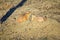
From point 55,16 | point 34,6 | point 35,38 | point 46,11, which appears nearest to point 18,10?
point 34,6

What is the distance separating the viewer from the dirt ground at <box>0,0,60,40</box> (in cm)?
288

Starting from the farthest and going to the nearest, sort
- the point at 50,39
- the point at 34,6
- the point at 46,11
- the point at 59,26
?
the point at 34,6 < the point at 46,11 < the point at 59,26 < the point at 50,39

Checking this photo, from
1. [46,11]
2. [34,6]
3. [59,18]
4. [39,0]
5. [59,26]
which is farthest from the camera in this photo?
[39,0]

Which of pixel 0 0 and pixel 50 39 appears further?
pixel 0 0

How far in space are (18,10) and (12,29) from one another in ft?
2.77

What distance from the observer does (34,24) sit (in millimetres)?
3189

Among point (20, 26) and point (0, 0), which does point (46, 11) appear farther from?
point (0, 0)

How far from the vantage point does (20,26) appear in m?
3.19

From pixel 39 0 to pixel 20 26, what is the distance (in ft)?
4.48

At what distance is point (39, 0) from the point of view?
4.24 m

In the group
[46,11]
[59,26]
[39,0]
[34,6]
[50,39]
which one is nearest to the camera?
[50,39]

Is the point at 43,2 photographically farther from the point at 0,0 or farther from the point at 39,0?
the point at 0,0

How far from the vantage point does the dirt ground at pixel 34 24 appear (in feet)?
9.45

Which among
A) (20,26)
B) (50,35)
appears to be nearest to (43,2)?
(20,26)
